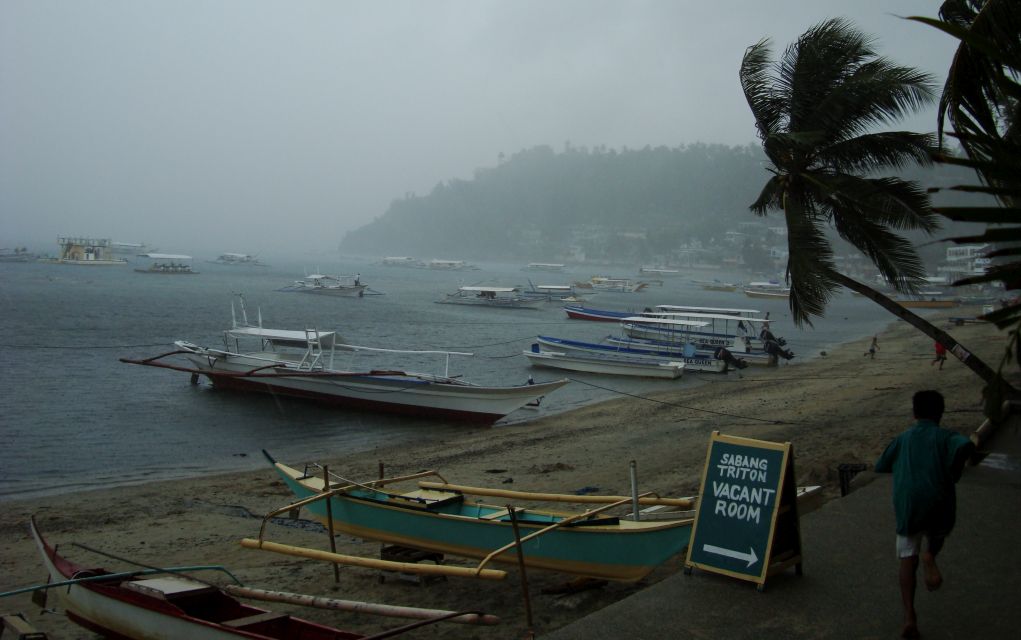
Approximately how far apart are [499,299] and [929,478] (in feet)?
263

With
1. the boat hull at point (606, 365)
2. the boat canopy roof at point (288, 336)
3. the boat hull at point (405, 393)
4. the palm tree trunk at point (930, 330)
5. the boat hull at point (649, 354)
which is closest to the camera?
the palm tree trunk at point (930, 330)

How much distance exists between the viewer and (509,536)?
28.3 ft

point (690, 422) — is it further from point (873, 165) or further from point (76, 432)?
point (76, 432)

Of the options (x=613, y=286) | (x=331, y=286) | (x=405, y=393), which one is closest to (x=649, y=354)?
(x=405, y=393)

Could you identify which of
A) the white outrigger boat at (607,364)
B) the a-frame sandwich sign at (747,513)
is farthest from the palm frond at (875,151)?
the white outrigger boat at (607,364)

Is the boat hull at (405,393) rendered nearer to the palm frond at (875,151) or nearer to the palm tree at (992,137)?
the palm frond at (875,151)

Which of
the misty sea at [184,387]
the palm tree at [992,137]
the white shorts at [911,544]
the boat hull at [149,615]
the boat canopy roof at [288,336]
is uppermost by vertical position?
the palm tree at [992,137]

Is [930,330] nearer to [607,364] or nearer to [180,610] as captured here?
[180,610]

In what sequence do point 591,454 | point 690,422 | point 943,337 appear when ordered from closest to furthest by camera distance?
point 943,337
point 591,454
point 690,422

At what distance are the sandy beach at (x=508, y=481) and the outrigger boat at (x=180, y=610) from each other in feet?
3.08

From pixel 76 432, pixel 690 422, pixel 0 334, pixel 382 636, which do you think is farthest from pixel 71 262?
pixel 382 636

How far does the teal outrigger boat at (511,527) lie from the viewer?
7.74 metres

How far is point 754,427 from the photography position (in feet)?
66.9

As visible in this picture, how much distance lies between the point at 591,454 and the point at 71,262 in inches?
6290
